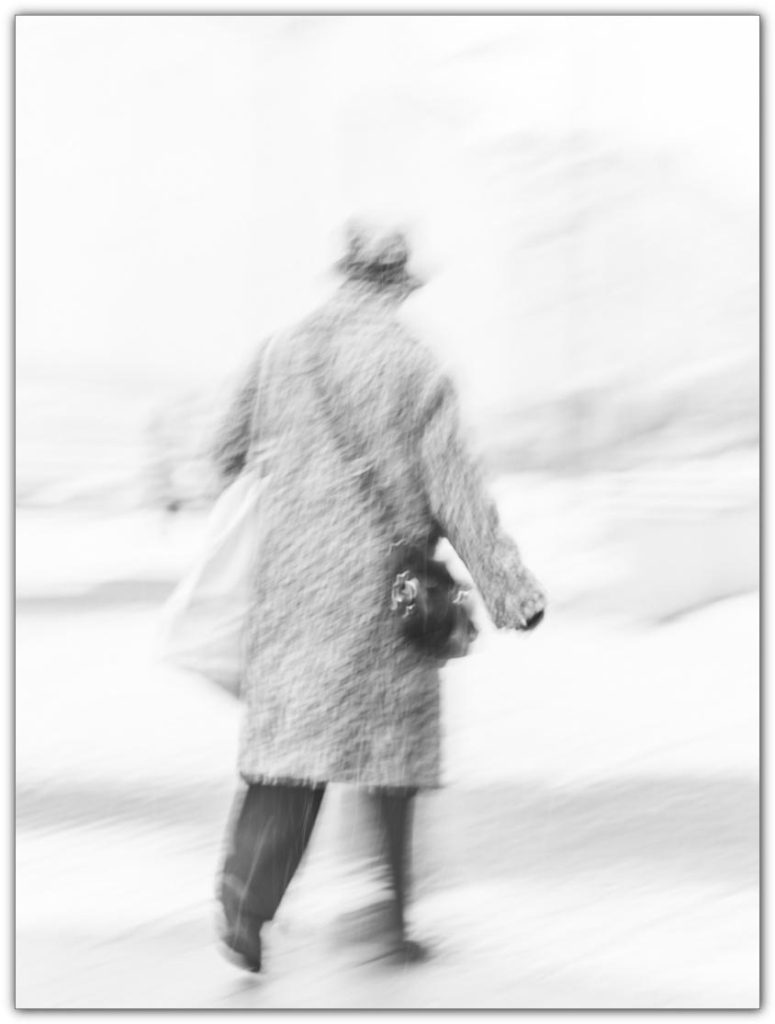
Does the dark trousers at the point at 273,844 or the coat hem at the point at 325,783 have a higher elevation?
the coat hem at the point at 325,783

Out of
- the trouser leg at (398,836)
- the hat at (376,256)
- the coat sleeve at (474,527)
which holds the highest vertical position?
the hat at (376,256)

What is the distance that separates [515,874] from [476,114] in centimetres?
170

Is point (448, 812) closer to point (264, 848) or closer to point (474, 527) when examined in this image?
point (264, 848)

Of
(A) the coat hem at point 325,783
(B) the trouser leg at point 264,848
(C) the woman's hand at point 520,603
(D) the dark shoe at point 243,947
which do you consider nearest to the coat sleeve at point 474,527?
(C) the woman's hand at point 520,603

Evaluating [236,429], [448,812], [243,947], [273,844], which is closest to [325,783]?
[273,844]

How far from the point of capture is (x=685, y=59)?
9.89 ft

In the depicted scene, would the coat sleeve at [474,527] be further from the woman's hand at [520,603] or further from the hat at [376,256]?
the hat at [376,256]

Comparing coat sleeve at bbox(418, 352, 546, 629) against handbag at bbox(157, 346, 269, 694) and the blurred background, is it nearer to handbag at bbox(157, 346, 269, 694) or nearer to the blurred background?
the blurred background

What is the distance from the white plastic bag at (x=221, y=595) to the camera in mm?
2926

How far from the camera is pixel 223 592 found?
2.93 m

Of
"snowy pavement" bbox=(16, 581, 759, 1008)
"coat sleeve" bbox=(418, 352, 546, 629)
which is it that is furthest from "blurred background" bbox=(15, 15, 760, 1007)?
"coat sleeve" bbox=(418, 352, 546, 629)

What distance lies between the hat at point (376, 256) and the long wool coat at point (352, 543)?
0.14ft

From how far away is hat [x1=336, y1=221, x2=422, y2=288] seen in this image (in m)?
2.92

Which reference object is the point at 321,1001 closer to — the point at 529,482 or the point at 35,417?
the point at 529,482
